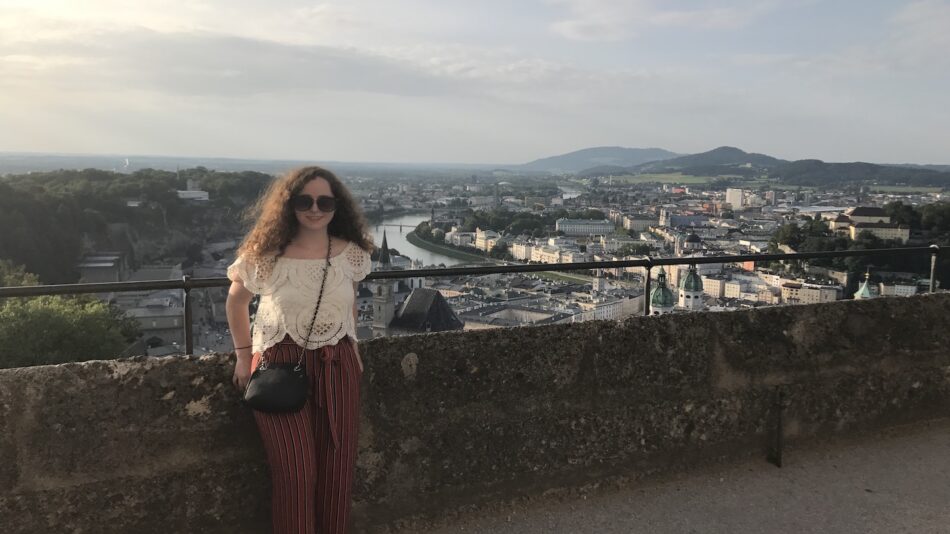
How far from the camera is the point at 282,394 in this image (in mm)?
2139

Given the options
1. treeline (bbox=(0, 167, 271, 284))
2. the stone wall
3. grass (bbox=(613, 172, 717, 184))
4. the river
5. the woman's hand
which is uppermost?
grass (bbox=(613, 172, 717, 184))

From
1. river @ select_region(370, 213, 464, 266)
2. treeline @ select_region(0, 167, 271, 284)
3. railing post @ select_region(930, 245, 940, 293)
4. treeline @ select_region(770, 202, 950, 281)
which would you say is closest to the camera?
railing post @ select_region(930, 245, 940, 293)

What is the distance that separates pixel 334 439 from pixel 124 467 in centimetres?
71

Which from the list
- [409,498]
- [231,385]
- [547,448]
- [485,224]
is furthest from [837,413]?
[485,224]

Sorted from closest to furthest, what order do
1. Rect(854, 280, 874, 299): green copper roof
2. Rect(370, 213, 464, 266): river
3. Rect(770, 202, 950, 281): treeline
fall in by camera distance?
Rect(854, 280, 874, 299): green copper roof → Rect(770, 202, 950, 281): treeline → Rect(370, 213, 464, 266): river

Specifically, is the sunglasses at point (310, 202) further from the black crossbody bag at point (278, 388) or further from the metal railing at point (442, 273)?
Answer: the black crossbody bag at point (278, 388)

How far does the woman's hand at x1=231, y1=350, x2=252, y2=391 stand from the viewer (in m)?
2.35

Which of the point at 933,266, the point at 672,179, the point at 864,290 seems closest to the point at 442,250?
the point at 864,290

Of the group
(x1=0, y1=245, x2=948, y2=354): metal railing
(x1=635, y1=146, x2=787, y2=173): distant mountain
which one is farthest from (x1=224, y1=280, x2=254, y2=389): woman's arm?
(x1=635, y1=146, x2=787, y2=173): distant mountain

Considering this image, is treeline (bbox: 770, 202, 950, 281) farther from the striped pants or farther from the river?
the river

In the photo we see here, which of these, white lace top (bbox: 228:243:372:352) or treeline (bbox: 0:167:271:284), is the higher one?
white lace top (bbox: 228:243:372:352)

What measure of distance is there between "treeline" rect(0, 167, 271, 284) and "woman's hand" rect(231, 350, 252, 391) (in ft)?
102

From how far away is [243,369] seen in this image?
2.37 metres

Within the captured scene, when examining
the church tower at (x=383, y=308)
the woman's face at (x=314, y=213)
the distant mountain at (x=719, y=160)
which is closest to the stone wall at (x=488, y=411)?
the woman's face at (x=314, y=213)
